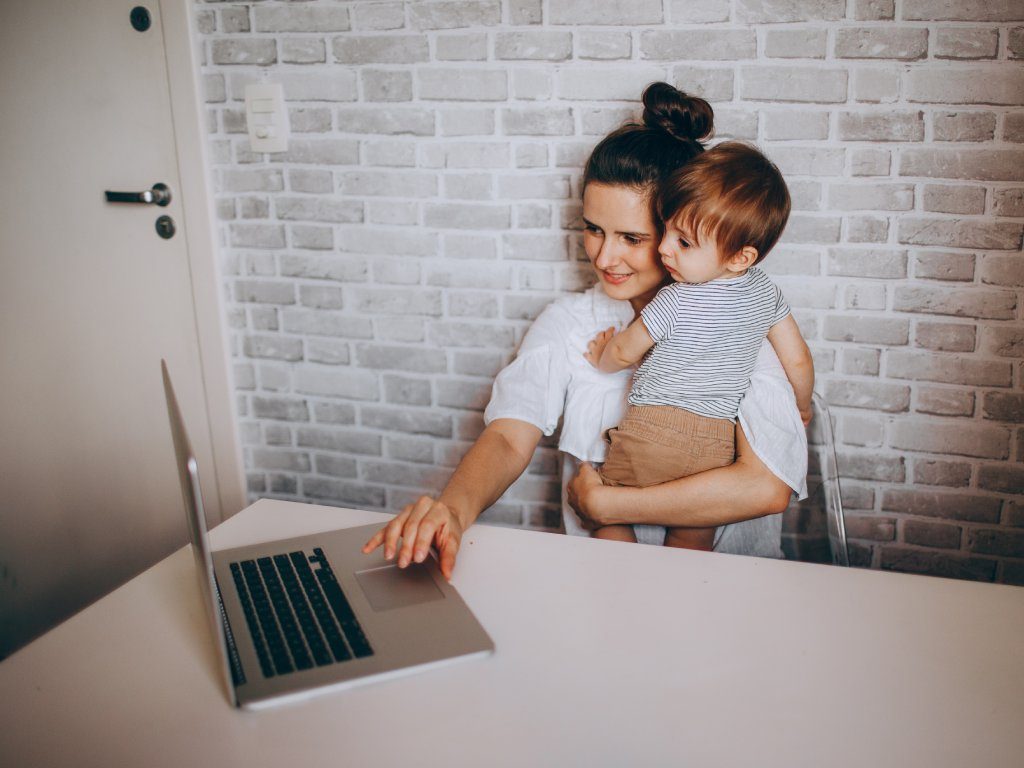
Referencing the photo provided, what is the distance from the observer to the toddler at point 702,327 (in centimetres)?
140

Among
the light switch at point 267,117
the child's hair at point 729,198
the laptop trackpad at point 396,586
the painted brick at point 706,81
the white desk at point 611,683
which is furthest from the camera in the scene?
the light switch at point 267,117

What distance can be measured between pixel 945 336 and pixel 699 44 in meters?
0.90

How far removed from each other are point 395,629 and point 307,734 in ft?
Answer: 0.62

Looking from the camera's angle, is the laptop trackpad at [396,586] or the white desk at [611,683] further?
the laptop trackpad at [396,586]

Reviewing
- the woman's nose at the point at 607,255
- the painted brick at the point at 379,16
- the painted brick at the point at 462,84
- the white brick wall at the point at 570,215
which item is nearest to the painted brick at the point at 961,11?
the white brick wall at the point at 570,215

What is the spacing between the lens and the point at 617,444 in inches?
60.5

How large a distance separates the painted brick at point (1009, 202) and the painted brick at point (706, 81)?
63 cm

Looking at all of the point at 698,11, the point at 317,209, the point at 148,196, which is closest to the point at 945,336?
the point at 698,11

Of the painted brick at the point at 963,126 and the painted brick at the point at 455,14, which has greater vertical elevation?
the painted brick at the point at 455,14

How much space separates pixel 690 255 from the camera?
4.77 feet

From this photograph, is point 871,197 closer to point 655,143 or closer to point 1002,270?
point 1002,270

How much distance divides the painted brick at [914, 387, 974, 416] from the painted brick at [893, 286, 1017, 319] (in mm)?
189

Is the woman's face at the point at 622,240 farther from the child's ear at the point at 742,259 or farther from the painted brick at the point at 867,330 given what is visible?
the painted brick at the point at 867,330

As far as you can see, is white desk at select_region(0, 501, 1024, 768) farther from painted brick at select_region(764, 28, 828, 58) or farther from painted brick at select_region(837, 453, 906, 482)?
painted brick at select_region(764, 28, 828, 58)
